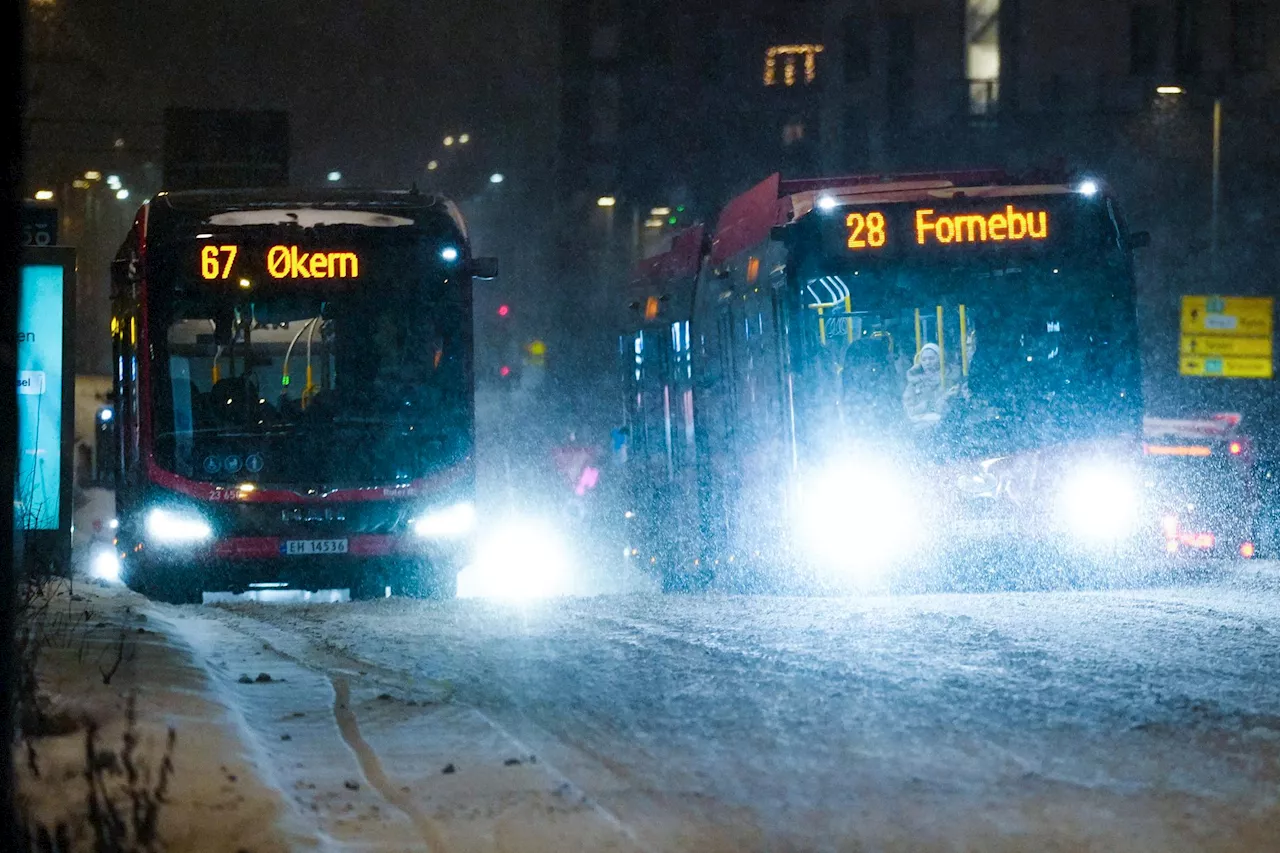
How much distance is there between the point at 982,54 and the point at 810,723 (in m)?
47.7

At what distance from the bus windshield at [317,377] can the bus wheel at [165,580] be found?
0.93 m

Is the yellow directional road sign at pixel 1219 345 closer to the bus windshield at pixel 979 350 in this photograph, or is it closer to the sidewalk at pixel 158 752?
the bus windshield at pixel 979 350

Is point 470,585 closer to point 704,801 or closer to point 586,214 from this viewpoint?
point 704,801

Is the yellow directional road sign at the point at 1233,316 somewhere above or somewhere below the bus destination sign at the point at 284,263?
above

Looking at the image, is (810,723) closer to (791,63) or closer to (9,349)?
(9,349)

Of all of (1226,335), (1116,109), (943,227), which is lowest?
(943,227)

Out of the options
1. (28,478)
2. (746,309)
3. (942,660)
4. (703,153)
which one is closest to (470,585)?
(746,309)

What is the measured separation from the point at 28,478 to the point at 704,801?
30.5 ft

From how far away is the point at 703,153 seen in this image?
8581cm

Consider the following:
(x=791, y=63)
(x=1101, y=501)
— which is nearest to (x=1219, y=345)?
(x=1101, y=501)

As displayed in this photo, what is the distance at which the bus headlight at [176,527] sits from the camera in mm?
16906

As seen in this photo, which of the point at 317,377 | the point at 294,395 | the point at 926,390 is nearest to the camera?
the point at 926,390

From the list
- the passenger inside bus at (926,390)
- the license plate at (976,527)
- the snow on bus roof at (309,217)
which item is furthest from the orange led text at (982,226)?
the snow on bus roof at (309,217)

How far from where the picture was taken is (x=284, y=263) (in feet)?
56.4
